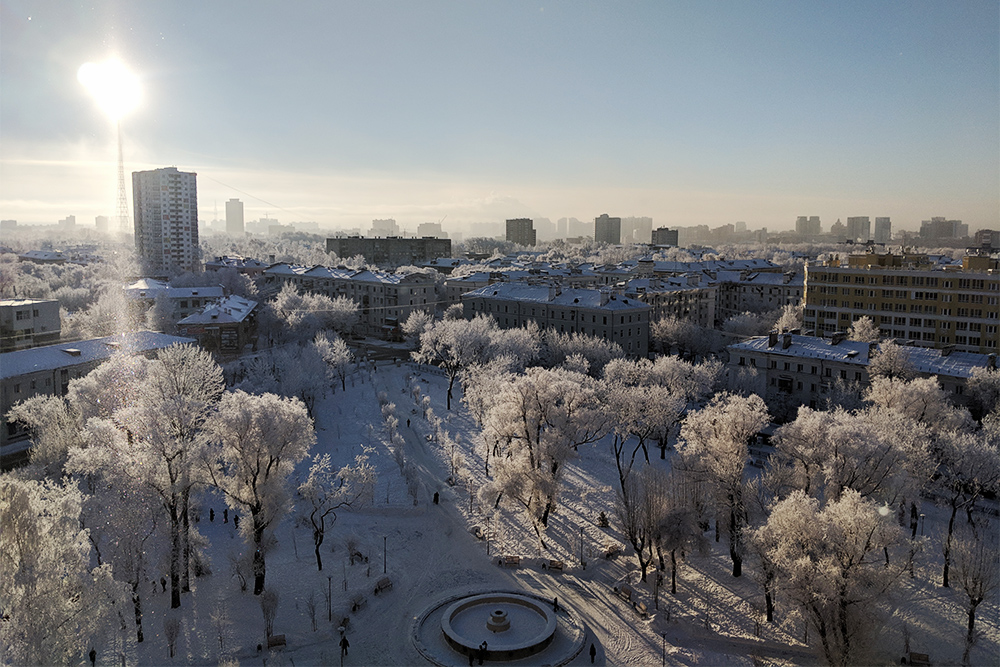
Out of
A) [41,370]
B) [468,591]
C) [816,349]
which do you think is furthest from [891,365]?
[41,370]

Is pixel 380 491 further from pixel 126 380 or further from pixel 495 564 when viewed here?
pixel 126 380

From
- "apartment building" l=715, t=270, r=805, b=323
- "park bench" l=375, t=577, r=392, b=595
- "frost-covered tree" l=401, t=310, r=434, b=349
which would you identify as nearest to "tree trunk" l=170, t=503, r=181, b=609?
"park bench" l=375, t=577, r=392, b=595

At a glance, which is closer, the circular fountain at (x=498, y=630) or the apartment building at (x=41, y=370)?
the circular fountain at (x=498, y=630)

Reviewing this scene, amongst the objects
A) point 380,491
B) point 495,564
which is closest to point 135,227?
point 380,491

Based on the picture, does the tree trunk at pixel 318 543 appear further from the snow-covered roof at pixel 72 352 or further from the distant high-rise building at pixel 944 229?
the distant high-rise building at pixel 944 229

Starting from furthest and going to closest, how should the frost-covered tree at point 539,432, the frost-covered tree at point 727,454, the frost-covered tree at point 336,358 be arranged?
the frost-covered tree at point 336,358
the frost-covered tree at point 539,432
the frost-covered tree at point 727,454

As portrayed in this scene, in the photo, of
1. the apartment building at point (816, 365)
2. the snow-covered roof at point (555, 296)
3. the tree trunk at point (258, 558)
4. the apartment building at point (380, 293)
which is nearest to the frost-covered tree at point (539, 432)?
the tree trunk at point (258, 558)

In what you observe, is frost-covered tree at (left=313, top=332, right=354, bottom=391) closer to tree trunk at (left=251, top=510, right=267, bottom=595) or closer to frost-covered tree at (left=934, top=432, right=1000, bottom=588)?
tree trunk at (left=251, top=510, right=267, bottom=595)

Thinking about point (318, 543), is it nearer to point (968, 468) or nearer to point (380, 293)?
point (968, 468)
